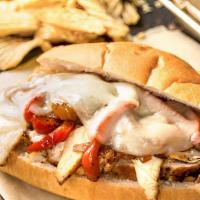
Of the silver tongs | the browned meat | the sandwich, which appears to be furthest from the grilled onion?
the silver tongs

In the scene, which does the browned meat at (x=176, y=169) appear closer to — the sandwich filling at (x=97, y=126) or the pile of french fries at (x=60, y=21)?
the sandwich filling at (x=97, y=126)

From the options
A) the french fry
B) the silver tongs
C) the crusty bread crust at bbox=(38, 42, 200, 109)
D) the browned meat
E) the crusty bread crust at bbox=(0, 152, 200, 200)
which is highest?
the crusty bread crust at bbox=(38, 42, 200, 109)

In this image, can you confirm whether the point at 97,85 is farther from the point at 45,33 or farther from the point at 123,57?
the point at 45,33

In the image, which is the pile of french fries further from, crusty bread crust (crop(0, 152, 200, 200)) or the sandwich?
crusty bread crust (crop(0, 152, 200, 200))

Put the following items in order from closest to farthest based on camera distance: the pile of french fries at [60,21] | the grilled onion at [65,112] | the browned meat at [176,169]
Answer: the browned meat at [176,169], the grilled onion at [65,112], the pile of french fries at [60,21]

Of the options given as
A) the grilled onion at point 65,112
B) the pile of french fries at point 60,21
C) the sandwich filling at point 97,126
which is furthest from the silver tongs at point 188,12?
the grilled onion at point 65,112

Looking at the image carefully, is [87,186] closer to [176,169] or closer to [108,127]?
[108,127]

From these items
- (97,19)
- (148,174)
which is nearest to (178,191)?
(148,174)
